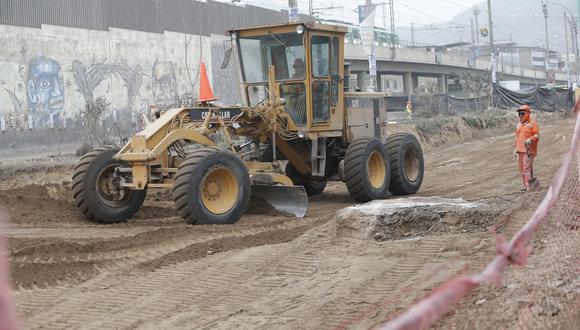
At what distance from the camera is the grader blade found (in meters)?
11.4

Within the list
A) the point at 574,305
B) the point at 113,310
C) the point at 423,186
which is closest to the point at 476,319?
the point at 574,305

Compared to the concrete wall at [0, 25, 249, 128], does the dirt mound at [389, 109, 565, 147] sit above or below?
below

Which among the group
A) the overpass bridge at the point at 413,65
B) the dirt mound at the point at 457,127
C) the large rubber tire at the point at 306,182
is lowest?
the large rubber tire at the point at 306,182

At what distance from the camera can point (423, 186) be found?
15.4 metres

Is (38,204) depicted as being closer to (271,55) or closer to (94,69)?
(271,55)

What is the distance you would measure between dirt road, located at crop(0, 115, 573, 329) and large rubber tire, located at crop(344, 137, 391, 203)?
140 cm

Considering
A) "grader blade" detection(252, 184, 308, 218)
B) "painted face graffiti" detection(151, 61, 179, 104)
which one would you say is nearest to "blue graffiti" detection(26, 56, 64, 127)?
"painted face graffiti" detection(151, 61, 179, 104)

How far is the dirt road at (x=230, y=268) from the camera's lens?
19.2ft

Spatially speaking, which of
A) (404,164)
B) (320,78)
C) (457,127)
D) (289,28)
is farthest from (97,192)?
(457,127)

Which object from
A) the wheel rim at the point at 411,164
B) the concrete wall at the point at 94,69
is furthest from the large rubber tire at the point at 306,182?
the concrete wall at the point at 94,69

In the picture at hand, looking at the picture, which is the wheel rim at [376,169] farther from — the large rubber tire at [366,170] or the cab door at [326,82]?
the cab door at [326,82]

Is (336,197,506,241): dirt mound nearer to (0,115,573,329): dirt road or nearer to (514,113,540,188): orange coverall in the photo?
(0,115,573,329): dirt road

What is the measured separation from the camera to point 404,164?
14117mm

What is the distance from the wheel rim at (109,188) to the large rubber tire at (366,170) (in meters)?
3.89
